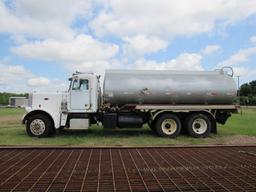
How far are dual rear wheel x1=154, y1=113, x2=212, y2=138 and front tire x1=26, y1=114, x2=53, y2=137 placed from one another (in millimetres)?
4406

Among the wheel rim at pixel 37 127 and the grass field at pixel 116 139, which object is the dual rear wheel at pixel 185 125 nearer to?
the grass field at pixel 116 139

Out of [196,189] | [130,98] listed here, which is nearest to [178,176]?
[196,189]

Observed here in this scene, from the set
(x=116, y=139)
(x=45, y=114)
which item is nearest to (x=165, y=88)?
(x=116, y=139)

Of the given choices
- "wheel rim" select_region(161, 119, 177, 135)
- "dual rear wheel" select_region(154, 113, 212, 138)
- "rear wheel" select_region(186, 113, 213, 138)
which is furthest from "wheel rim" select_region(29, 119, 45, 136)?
"rear wheel" select_region(186, 113, 213, 138)

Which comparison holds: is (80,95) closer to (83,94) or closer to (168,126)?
(83,94)

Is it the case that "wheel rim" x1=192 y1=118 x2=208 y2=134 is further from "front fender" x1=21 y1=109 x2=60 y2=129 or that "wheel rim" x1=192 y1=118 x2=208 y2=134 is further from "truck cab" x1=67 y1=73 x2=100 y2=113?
"front fender" x1=21 y1=109 x2=60 y2=129

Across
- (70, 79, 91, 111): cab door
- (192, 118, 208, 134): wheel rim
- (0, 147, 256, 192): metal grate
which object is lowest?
(0, 147, 256, 192): metal grate

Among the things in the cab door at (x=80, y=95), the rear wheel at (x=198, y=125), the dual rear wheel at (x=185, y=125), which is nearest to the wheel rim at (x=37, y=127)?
the cab door at (x=80, y=95)

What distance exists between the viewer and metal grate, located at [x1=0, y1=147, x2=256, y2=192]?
620 cm

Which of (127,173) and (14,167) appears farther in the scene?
(14,167)

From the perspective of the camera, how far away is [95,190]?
19.3 ft

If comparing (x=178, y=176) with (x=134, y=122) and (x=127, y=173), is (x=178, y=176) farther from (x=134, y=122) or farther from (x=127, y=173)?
(x=134, y=122)

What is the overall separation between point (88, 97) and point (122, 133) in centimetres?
243

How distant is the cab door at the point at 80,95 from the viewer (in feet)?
47.7
